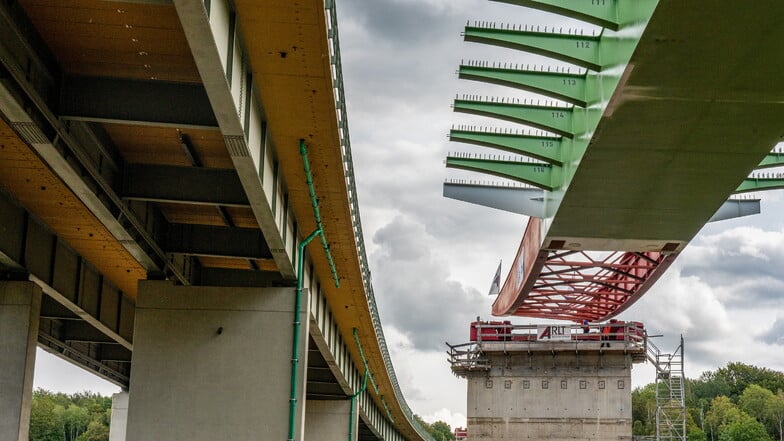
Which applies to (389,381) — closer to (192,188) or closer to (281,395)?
(281,395)

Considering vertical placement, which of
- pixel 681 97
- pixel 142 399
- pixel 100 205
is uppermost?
pixel 681 97

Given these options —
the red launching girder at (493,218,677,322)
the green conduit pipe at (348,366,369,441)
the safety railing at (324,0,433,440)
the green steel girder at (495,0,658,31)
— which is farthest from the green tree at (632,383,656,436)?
the green steel girder at (495,0,658,31)

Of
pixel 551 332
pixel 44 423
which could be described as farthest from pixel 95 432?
pixel 551 332

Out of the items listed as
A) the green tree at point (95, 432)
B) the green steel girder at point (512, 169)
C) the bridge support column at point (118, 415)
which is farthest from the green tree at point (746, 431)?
the green steel girder at point (512, 169)

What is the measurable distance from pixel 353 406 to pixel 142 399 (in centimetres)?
2453

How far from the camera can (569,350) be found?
64.8m

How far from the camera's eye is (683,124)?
2508 centimetres

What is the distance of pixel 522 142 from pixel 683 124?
767cm

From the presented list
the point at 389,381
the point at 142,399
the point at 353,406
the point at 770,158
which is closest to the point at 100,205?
the point at 142,399

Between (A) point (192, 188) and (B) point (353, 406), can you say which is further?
(B) point (353, 406)

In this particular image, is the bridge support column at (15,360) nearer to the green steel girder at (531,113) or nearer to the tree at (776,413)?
the green steel girder at (531,113)

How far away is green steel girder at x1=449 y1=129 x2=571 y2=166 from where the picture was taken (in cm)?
3180

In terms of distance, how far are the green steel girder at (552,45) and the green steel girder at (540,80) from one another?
1738 millimetres

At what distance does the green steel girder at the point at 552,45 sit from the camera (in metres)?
24.8
